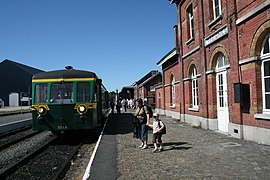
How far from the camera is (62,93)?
37.8 ft

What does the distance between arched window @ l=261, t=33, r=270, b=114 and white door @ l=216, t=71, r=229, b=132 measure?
2.84m

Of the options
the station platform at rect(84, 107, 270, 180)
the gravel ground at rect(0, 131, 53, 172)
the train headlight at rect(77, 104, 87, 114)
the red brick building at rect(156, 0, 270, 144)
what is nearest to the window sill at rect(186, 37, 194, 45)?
the red brick building at rect(156, 0, 270, 144)

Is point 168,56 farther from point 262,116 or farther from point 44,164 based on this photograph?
point 44,164

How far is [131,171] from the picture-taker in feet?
20.8

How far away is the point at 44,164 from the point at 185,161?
432 centimetres

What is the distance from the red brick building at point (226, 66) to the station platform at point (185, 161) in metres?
1.20

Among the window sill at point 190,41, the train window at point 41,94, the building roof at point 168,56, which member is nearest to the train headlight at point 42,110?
the train window at point 41,94

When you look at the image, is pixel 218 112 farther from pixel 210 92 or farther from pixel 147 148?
pixel 147 148

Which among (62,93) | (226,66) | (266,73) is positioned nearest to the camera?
(266,73)

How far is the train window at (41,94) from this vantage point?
11500 mm

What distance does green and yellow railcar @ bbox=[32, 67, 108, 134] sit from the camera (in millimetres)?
11234

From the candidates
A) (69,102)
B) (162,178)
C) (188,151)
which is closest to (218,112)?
(188,151)

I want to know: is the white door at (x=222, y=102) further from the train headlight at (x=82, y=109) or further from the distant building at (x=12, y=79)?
the distant building at (x=12, y=79)

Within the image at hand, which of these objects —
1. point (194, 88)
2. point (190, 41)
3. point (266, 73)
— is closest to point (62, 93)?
point (266, 73)
